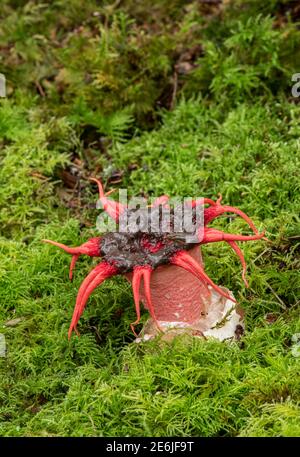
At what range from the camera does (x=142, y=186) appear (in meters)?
5.69

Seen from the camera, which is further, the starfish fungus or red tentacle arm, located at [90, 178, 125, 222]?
red tentacle arm, located at [90, 178, 125, 222]

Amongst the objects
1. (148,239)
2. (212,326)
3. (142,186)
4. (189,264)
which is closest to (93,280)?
(148,239)

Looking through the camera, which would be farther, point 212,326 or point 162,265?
point 212,326

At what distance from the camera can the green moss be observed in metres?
3.87

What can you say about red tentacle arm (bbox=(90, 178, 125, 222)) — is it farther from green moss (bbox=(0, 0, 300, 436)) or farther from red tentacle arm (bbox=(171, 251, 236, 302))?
green moss (bbox=(0, 0, 300, 436))

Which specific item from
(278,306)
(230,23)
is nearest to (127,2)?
(230,23)

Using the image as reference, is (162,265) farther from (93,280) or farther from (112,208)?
(112,208)

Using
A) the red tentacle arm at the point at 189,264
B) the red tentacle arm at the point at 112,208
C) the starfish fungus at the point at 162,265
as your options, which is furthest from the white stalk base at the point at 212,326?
the red tentacle arm at the point at 112,208

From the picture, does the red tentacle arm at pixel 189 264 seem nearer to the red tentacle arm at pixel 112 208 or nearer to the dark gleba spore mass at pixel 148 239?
the dark gleba spore mass at pixel 148 239

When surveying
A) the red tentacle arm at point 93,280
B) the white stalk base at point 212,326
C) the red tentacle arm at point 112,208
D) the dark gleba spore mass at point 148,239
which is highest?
the red tentacle arm at point 112,208

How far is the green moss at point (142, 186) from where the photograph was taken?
387 cm

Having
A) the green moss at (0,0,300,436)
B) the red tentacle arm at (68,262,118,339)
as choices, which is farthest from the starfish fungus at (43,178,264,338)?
the green moss at (0,0,300,436)

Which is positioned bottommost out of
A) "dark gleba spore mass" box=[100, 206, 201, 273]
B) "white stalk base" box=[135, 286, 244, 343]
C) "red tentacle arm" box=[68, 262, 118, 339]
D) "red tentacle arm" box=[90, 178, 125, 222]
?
"white stalk base" box=[135, 286, 244, 343]

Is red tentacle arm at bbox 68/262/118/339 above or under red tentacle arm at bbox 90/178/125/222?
under
